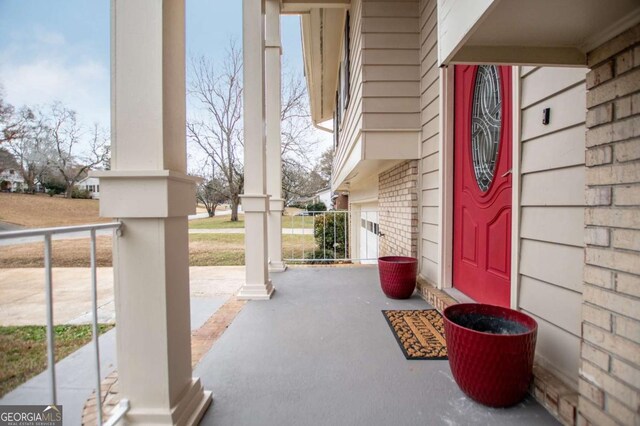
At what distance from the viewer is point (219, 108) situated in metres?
14.8

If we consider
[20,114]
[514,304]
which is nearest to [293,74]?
[20,114]

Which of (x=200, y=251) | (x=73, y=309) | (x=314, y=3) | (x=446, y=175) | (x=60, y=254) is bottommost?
(x=200, y=251)

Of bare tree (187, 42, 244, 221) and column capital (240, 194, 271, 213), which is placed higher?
bare tree (187, 42, 244, 221)

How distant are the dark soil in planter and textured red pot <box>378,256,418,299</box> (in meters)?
1.27

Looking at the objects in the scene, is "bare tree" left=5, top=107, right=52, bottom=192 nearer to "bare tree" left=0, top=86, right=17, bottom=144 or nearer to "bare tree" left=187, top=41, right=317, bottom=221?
"bare tree" left=0, top=86, right=17, bottom=144

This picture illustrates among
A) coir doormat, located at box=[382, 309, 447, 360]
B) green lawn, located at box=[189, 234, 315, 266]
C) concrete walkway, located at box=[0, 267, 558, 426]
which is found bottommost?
green lawn, located at box=[189, 234, 315, 266]

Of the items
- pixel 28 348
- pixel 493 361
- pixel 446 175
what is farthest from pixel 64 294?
pixel 493 361

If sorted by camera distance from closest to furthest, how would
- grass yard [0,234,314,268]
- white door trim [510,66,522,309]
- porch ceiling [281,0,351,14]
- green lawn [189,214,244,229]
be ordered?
white door trim [510,66,522,309], porch ceiling [281,0,351,14], grass yard [0,234,314,268], green lawn [189,214,244,229]

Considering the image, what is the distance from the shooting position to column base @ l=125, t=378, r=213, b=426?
4.11 ft

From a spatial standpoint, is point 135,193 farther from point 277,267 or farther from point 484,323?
point 277,267

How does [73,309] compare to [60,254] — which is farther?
[60,254]

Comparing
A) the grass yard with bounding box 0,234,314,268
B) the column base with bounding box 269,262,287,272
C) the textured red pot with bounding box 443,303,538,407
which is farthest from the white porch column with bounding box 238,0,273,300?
the textured red pot with bounding box 443,303,538,407

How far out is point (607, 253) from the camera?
1134mm

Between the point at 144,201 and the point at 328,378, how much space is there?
1289mm
